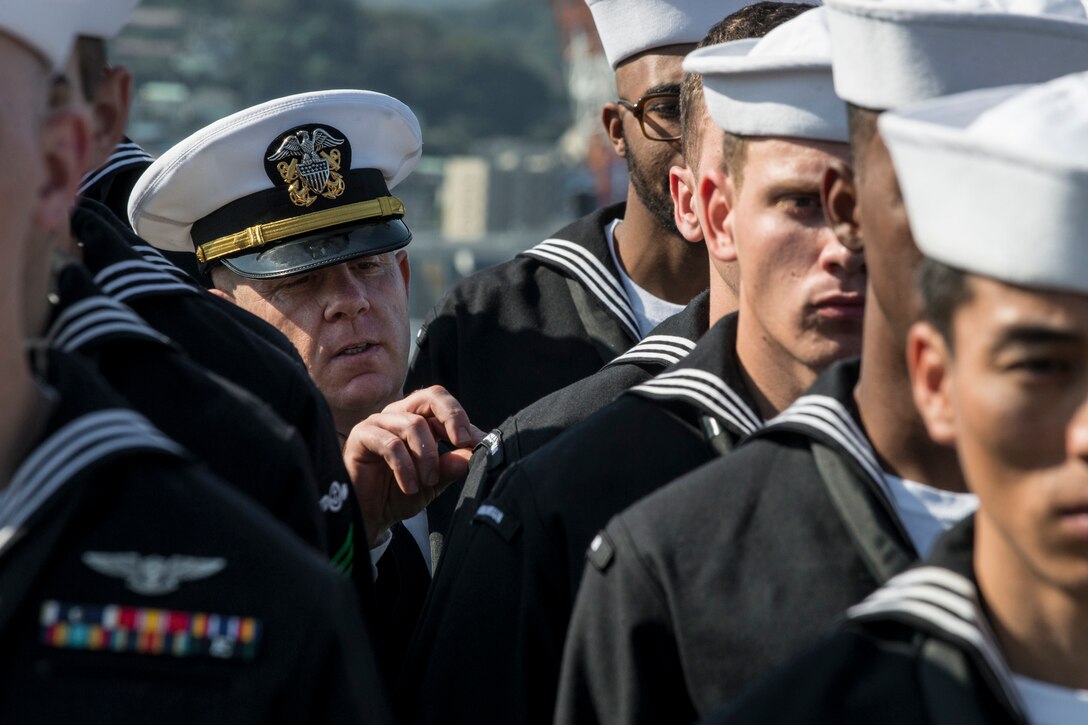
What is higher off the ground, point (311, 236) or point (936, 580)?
point (311, 236)

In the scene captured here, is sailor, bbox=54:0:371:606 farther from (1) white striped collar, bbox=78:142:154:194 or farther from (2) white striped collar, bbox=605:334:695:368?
(1) white striped collar, bbox=78:142:154:194

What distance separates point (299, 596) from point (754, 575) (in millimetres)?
679

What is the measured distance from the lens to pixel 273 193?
14.0 feet

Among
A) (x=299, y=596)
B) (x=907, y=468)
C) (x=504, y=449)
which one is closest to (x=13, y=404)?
(x=299, y=596)

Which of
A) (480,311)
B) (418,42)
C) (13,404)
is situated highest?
(13,404)

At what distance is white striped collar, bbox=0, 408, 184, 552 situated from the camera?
2.23 meters

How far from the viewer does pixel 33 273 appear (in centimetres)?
239

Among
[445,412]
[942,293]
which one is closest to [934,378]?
[942,293]

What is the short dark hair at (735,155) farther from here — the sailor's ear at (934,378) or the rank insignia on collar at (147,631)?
the rank insignia on collar at (147,631)

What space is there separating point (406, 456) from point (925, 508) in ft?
4.14

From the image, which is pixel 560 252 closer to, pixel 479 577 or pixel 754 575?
pixel 479 577

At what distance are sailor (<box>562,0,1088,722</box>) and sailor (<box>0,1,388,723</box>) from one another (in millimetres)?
487

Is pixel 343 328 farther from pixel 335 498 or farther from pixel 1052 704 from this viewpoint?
pixel 1052 704

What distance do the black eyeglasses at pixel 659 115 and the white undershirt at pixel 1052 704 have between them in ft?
9.22
